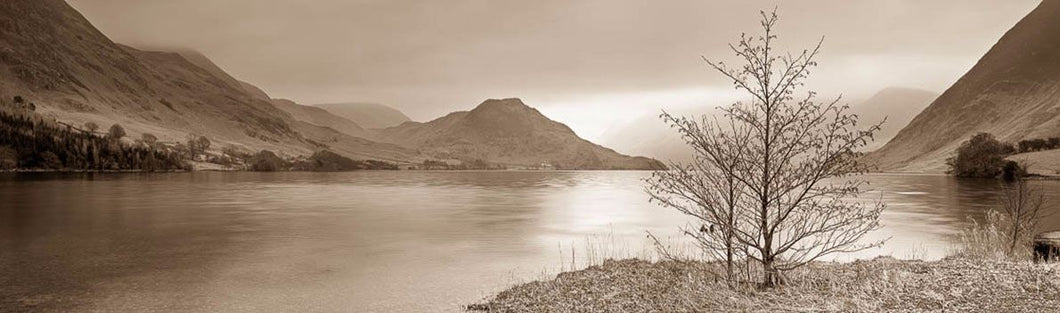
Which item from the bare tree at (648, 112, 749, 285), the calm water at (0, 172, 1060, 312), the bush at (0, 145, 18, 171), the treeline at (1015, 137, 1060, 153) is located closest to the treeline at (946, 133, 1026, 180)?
the treeline at (1015, 137, 1060, 153)

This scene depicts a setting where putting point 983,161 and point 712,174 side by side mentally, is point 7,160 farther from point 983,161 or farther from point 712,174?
point 983,161

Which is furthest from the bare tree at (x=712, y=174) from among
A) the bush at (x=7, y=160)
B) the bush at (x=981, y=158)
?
the bush at (x=7, y=160)

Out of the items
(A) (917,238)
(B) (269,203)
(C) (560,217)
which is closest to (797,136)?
(A) (917,238)

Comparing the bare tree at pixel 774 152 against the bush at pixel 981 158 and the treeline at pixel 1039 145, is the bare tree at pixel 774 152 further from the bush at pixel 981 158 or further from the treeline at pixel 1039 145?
the treeline at pixel 1039 145

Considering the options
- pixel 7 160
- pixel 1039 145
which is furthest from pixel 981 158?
pixel 7 160

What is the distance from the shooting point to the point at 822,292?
1625cm

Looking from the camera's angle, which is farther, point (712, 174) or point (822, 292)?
point (712, 174)

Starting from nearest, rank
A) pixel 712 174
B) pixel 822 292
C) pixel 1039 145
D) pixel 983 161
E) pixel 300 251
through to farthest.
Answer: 1. pixel 822 292
2. pixel 712 174
3. pixel 300 251
4. pixel 983 161
5. pixel 1039 145

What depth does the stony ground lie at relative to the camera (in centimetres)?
1418

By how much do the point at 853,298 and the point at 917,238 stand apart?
114 feet

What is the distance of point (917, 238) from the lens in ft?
143

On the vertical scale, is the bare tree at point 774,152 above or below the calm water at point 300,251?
above

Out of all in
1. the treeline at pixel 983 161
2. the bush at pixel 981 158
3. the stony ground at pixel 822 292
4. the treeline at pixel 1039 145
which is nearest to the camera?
the stony ground at pixel 822 292

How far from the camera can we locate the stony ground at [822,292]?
46.5 feet
